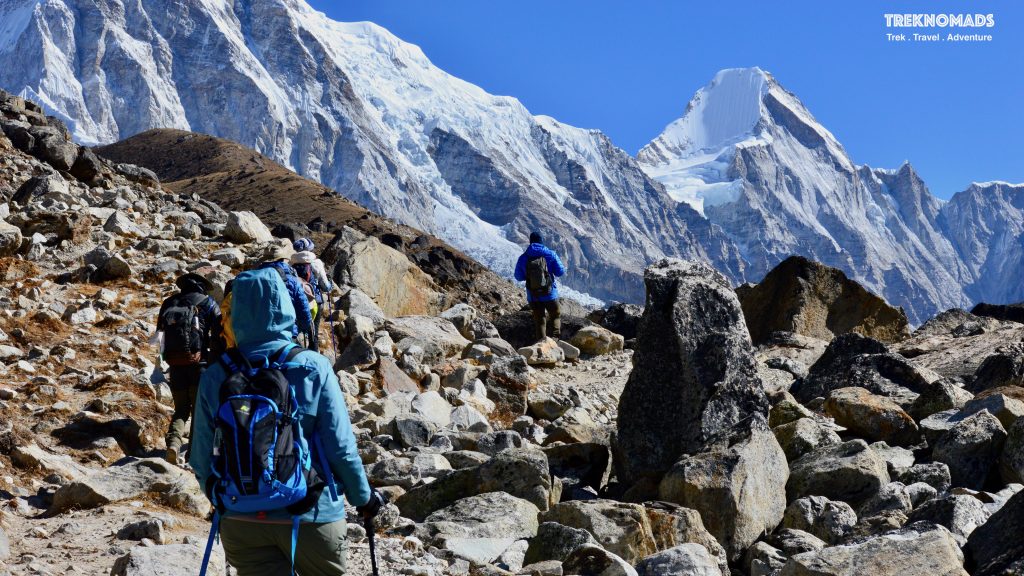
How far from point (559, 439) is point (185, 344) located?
166 inches

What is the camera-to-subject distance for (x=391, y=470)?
28.3 ft

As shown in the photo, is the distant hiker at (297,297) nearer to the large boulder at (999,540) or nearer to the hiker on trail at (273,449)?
the hiker on trail at (273,449)

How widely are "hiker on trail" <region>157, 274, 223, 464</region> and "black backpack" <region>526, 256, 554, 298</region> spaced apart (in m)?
7.37

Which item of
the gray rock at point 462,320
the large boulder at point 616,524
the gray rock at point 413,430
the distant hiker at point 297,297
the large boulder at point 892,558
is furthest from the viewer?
the gray rock at point 462,320

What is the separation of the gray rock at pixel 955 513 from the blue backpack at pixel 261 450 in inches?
174

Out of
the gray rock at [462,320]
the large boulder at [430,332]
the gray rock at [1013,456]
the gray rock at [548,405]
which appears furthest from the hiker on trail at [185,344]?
the gray rock at [462,320]

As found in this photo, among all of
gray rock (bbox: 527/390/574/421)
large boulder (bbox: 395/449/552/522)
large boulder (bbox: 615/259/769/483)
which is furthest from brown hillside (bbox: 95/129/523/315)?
large boulder (bbox: 395/449/552/522)

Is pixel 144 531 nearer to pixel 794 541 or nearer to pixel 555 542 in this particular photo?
pixel 555 542

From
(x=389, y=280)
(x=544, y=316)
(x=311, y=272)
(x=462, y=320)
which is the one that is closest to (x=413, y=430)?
(x=311, y=272)

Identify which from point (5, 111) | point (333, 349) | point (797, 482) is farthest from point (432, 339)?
point (5, 111)

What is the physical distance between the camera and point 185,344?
9031 mm

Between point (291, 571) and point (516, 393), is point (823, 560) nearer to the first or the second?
point (291, 571)

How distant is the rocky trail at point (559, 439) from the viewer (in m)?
6.41

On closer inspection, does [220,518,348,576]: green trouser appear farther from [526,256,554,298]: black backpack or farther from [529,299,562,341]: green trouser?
[529,299,562,341]: green trouser
